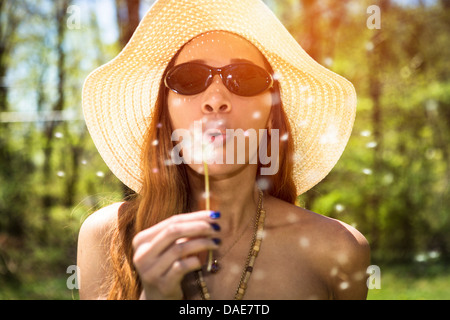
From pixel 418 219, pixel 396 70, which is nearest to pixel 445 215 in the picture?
pixel 418 219

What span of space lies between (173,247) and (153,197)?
678 mm

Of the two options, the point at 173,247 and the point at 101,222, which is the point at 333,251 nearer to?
the point at 173,247

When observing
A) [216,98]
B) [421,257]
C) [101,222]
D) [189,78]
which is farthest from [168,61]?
[421,257]

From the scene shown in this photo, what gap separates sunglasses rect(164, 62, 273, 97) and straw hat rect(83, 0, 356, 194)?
29 centimetres

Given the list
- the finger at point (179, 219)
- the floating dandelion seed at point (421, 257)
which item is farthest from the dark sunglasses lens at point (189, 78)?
the floating dandelion seed at point (421, 257)

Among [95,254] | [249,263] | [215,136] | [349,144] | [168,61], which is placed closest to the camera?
[215,136]

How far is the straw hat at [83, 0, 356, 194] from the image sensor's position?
2008 millimetres

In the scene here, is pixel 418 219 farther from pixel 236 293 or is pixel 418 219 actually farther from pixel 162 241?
pixel 162 241

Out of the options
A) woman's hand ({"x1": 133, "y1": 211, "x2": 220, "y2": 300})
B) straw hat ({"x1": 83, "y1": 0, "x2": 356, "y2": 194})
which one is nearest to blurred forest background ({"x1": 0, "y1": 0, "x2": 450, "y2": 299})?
straw hat ({"x1": 83, "y1": 0, "x2": 356, "y2": 194})

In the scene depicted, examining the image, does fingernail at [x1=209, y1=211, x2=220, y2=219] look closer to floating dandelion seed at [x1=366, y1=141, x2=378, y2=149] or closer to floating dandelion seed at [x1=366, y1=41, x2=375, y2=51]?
floating dandelion seed at [x1=366, y1=141, x2=378, y2=149]

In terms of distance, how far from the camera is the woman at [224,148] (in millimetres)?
1807

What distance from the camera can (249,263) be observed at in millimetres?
1846

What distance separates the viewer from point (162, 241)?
1327mm
